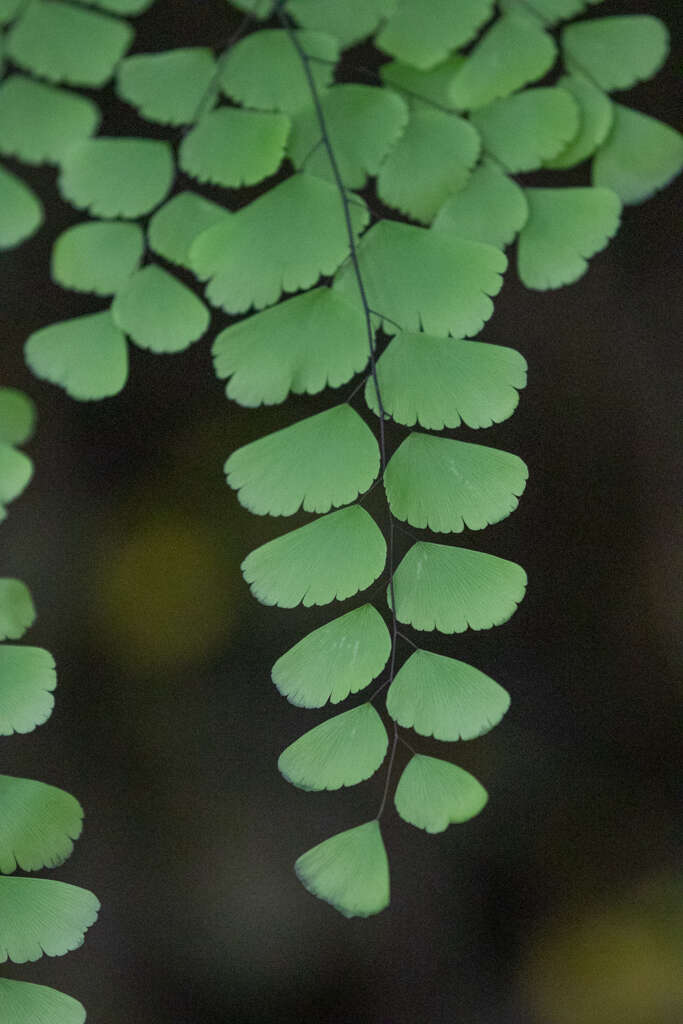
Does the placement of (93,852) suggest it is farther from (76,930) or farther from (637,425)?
(637,425)

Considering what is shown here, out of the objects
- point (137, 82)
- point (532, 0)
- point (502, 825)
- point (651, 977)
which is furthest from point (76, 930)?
point (532, 0)

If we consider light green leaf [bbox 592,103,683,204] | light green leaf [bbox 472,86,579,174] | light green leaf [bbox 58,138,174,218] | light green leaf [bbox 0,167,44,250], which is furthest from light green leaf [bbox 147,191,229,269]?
light green leaf [bbox 592,103,683,204]

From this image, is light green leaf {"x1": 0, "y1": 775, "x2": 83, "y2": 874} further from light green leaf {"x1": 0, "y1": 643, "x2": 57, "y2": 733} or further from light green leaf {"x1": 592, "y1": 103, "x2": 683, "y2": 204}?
light green leaf {"x1": 592, "y1": 103, "x2": 683, "y2": 204}

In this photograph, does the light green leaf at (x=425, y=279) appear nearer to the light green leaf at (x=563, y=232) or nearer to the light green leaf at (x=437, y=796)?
the light green leaf at (x=563, y=232)

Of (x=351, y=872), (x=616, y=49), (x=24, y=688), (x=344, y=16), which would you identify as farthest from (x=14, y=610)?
(x=616, y=49)

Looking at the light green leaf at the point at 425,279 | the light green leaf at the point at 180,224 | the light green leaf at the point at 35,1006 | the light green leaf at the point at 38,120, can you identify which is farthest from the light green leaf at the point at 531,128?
the light green leaf at the point at 35,1006

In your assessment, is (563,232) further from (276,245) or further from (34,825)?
(34,825)
